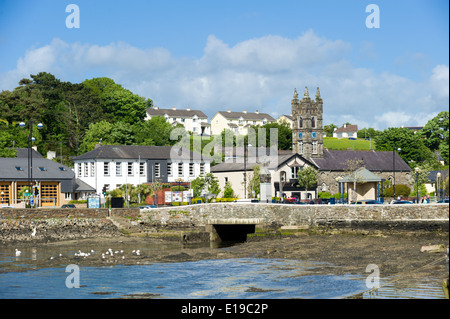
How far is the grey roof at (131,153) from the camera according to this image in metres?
77.2

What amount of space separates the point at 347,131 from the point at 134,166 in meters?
121

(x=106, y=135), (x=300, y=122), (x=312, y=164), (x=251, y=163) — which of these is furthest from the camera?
(x=300, y=122)

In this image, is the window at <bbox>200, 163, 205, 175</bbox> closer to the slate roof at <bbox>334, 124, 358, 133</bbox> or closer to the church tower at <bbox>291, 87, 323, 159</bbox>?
the church tower at <bbox>291, 87, 323, 159</bbox>

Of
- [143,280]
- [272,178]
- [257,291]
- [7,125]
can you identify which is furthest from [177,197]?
[7,125]

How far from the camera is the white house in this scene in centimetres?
7644

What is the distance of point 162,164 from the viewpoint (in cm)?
8038

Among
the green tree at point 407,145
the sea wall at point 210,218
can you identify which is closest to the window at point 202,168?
the sea wall at point 210,218

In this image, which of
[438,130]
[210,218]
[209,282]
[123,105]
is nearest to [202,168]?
[210,218]

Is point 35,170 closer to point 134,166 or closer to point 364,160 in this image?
point 134,166

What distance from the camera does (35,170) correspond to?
6694 centimetres

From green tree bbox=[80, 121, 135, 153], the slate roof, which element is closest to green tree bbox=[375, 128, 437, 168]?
green tree bbox=[80, 121, 135, 153]

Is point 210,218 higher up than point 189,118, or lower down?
lower down

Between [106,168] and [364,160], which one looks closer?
[106,168]

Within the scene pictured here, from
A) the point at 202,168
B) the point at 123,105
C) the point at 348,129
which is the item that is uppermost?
the point at 348,129
